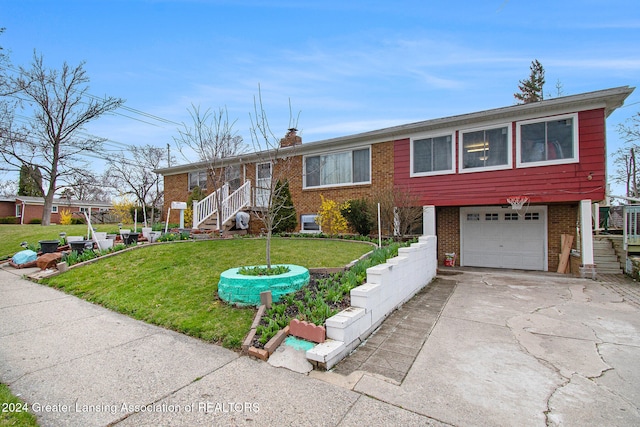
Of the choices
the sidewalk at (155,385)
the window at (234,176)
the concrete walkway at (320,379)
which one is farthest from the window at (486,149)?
the window at (234,176)

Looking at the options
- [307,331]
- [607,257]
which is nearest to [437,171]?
[607,257]

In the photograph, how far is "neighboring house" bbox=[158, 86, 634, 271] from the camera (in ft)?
30.2

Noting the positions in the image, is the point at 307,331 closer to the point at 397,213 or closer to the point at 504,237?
the point at 397,213

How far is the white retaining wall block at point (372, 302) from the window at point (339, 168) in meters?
5.63

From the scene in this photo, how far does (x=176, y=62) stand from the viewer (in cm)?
1420

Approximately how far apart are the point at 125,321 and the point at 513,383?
539 cm

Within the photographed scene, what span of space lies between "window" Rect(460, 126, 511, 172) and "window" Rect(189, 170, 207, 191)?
1312cm

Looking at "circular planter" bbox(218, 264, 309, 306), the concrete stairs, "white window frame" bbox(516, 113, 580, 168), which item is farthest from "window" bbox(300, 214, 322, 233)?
the concrete stairs

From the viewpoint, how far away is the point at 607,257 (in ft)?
36.3

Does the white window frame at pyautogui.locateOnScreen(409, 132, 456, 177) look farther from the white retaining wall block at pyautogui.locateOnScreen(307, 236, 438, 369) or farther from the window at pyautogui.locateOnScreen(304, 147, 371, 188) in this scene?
the white retaining wall block at pyautogui.locateOnScreen(307, 236, 438, 369)

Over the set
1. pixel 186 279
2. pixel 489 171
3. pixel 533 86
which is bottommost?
pixel 186 279

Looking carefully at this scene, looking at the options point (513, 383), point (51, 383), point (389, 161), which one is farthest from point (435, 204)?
point (51, 383)

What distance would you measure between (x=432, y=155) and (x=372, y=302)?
325 inches

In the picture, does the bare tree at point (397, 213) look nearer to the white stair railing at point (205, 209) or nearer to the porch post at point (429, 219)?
the porch post at point (429, 219)
